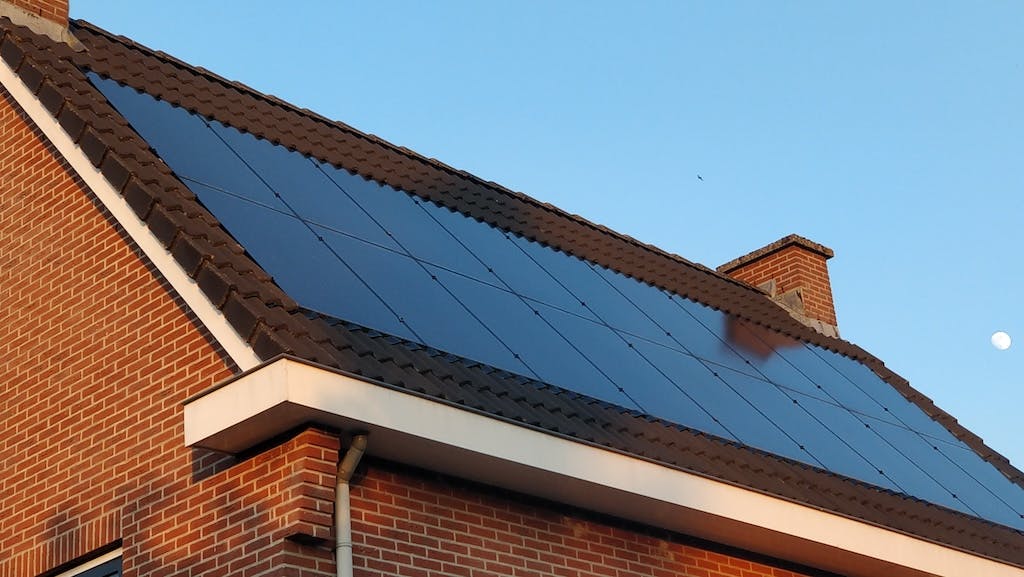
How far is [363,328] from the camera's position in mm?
9570

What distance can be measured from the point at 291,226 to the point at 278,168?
1244 millimetres

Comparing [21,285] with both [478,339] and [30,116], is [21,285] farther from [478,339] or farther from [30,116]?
[478,339]

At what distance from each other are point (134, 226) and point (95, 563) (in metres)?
2.10

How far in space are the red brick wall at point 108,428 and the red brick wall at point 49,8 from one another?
1.40 metres

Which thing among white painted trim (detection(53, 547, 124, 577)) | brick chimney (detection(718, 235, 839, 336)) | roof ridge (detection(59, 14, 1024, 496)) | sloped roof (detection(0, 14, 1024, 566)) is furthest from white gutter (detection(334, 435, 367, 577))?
brick chimney (detection(718, 235, 839, 336))

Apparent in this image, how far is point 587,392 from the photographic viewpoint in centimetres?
1095

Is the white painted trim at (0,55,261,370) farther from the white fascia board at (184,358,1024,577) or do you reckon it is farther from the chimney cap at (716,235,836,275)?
the chimney cap at (716,235,836,275)

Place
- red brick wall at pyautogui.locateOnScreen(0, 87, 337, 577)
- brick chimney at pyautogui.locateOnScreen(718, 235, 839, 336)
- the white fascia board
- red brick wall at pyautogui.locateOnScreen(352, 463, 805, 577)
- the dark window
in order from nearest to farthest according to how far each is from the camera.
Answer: the white fascia board → red brick wall at pyautogui.locateOnScreen(0, 87, 337, 577) → red brick wall at pyautogui.locateOnScreen(352, 463, 805, 577) → the dark window → brick chimney at pyautogui.locateOnScreen(718, 235, 839, 336)

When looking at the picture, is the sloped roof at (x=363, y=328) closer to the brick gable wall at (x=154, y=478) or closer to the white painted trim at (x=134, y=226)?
the white painted trim at (x=134, y=226)

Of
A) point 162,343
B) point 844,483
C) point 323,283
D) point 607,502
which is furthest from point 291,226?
point 844,483

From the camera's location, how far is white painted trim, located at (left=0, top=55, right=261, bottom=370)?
28.5 feet

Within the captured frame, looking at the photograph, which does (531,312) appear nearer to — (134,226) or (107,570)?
(134,226)

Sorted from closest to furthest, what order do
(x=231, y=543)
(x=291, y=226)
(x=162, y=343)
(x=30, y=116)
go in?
(x=231, y=543) < (x=162, y=343) < (x=291, y=226) < (x=30, y=116)

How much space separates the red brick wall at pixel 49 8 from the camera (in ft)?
40.6
